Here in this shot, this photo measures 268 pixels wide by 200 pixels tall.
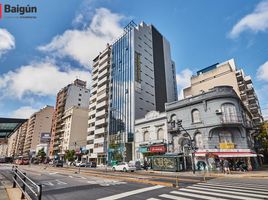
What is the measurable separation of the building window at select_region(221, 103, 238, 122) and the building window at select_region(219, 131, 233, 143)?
2.22 metres

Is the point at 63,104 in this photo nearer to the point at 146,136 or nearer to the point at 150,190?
the point at 146,136

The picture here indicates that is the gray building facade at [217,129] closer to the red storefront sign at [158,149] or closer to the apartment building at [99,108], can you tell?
the red storefront sign at [158,149]

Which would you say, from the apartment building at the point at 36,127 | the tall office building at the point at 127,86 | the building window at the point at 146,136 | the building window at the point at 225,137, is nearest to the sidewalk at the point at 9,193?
the building window at the point at 225,137

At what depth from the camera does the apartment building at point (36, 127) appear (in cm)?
10151

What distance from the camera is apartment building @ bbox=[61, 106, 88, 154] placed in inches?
2759

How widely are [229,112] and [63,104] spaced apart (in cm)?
7127

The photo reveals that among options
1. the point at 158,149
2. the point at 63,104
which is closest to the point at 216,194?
the point at 158,149

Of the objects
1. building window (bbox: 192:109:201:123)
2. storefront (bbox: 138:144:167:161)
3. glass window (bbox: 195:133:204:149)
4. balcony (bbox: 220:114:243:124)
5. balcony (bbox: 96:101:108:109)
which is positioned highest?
balcony (bbox: 96:101:108:109)

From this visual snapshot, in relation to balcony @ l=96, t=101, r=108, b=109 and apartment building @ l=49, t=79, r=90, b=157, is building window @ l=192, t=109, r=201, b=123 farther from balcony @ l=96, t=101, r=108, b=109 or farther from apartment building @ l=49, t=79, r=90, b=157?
apartment building @ l=49, t=79, r=90, b=157

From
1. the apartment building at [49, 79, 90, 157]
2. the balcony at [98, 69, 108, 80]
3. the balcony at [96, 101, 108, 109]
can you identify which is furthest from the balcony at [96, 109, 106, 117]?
the apartment building at [49, 79, 90, 157]

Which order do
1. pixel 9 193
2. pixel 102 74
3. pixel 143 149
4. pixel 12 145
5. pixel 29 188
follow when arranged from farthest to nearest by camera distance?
pixel 12 145 < pixel 102 74 < pixel 143 149 < pixel 9 193 < pixel 29 188

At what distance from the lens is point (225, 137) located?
2936 centimetres

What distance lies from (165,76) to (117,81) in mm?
19210

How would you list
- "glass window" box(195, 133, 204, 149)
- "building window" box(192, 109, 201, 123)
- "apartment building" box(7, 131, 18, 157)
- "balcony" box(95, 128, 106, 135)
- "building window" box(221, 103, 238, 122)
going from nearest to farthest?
"building window" box(221, 103, 238, 122), "glass window" box(195, 133, 204, 149), "building window" box(192, 109, 201, 123), "balcony" box(95, 128, 106, 135), "apartment building" box(7, 131, 18, 157)
